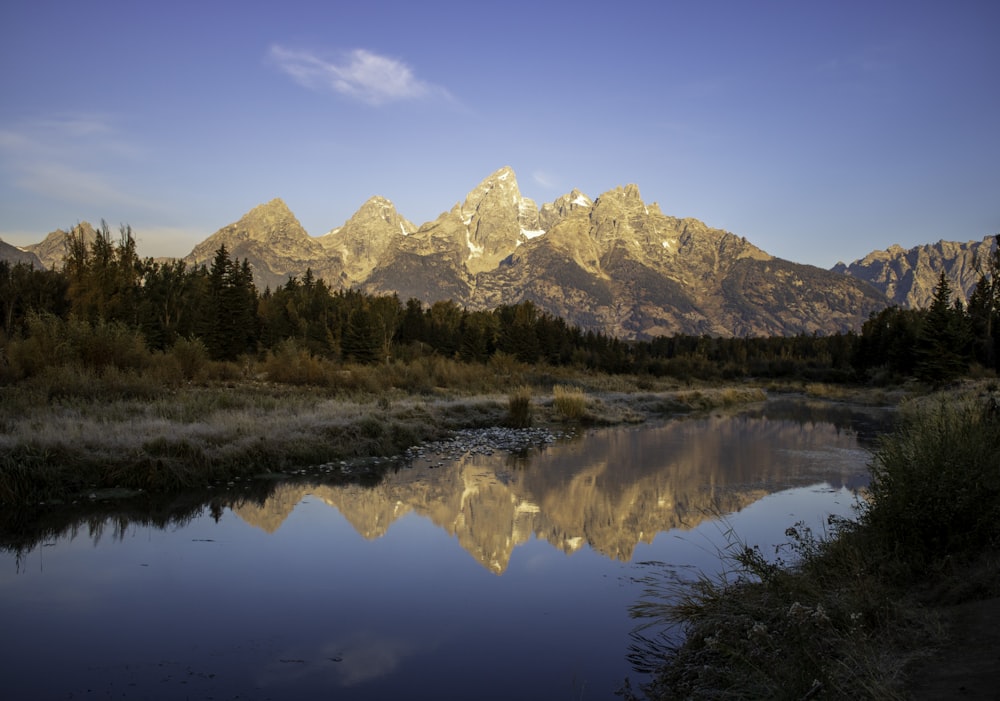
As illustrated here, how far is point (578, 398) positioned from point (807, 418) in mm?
13683

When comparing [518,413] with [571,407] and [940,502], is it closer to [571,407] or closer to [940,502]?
[571,407]

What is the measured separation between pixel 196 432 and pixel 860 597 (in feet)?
47.3

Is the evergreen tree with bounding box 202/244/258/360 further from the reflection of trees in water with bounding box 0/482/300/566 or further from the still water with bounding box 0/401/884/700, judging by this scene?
the still water with bounding box 0/401/884/700

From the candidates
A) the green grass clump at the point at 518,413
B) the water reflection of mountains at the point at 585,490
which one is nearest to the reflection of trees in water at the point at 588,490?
the water reflection of mountains at the point at 585,490

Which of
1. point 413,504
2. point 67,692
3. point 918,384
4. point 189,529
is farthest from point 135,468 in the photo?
point 918,384

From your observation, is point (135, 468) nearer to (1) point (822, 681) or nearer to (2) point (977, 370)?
(1) point (822, 681)

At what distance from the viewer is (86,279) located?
4441 cm

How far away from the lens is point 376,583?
9367 millimetres

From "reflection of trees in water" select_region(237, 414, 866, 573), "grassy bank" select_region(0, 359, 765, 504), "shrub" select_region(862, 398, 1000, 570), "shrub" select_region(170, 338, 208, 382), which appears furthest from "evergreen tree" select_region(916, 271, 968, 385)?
"shrub" select_region(862, 398, 1000, 570)

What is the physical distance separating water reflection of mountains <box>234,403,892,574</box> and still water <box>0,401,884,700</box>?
0.26ft

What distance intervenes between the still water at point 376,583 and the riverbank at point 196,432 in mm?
1385

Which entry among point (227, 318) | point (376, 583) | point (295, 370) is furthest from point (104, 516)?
point (227, 318)

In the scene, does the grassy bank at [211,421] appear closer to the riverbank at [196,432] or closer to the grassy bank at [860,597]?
the riverbank at [196,432]

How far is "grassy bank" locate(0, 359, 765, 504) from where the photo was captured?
44.1 feet
